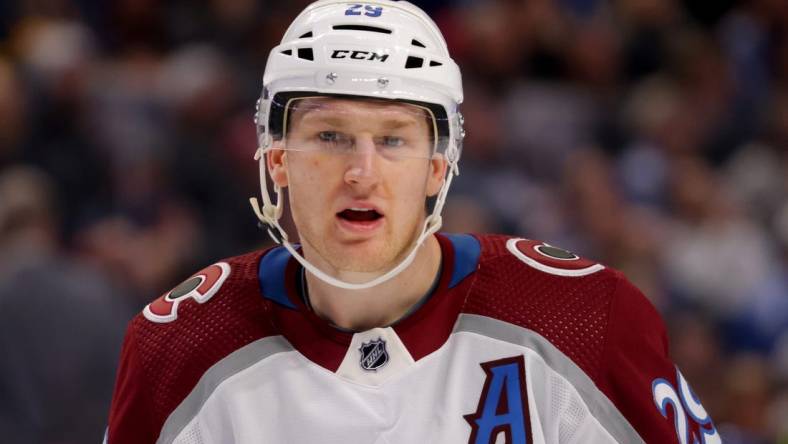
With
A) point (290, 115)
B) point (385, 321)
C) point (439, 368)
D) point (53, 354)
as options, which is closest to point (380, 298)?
point (385, 321)

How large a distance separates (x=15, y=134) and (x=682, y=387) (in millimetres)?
3444

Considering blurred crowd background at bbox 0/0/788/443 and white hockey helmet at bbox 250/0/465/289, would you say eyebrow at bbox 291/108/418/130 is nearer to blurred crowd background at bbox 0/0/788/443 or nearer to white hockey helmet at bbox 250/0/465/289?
white hockey helmet at bbox 250/0/465/289

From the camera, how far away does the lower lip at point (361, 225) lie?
7.33 ft

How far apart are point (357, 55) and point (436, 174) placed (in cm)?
28

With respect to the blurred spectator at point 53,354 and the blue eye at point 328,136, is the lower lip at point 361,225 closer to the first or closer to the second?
the blue eye at point 328,136

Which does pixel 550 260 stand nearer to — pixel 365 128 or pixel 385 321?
pixel 385 321

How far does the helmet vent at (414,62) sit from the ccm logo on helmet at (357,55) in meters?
0.05

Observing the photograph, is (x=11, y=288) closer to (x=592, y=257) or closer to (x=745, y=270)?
(x=592, y=257)

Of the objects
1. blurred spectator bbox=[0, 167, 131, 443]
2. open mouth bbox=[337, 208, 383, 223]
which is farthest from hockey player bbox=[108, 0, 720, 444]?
blurred spectator bbox=[0, 167, 131, 443]

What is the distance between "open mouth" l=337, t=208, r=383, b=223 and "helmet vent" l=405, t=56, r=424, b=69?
28 centimetres

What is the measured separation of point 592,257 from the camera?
522 centimetres

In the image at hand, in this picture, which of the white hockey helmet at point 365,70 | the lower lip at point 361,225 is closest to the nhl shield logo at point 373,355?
the white hockey helmet at point 365,70

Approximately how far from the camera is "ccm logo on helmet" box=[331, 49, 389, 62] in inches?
88.7

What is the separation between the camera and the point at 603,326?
7.57 ft
